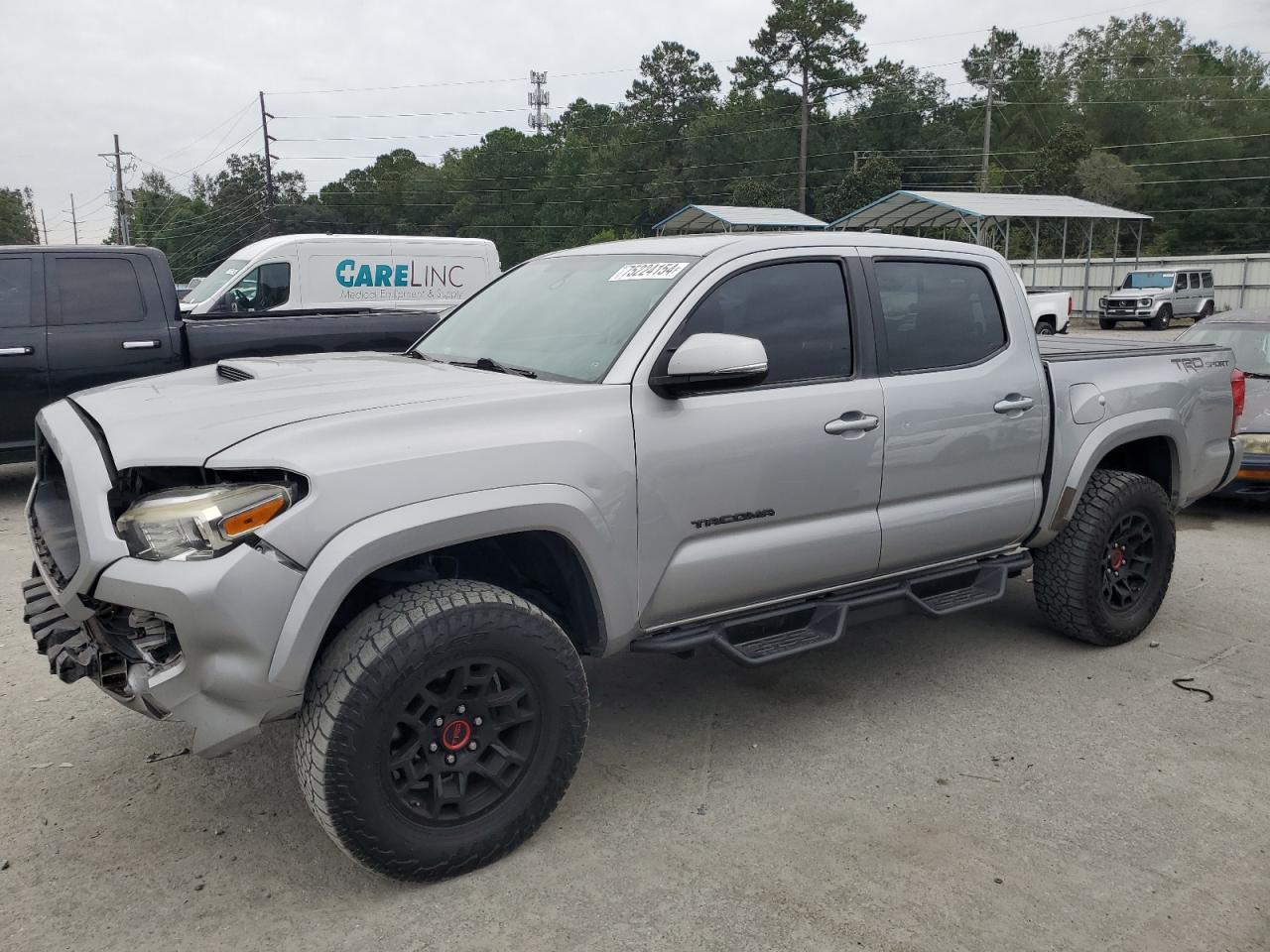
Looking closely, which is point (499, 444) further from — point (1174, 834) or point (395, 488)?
point (1174, 834)

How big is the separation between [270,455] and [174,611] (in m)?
0.45

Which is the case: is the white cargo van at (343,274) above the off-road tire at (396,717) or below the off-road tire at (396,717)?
above

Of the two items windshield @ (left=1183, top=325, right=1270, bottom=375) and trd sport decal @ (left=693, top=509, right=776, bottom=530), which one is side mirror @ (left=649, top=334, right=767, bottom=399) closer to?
trd sport decal @ (left=693, top=509, right=776, bottom=530)

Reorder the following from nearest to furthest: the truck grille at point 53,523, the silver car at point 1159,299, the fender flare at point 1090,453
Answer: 1. the truck grille at point 53,523
2. the fender flare at point 1090,453
3. the silver car at point 1159,299

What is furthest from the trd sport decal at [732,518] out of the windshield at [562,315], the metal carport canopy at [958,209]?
the metal carport canopy at [958,209]

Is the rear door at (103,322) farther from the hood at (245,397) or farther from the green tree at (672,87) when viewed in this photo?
the green tree at (672,87)

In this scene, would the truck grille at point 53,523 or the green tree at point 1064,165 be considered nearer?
the truck grille at point 53,523

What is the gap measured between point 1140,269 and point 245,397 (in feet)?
123

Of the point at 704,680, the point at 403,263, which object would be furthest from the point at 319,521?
the point at 403,263

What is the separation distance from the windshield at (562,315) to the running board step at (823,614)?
3.10 feet

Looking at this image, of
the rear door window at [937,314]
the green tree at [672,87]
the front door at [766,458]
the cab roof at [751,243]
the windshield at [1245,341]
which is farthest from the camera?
the green tree at [672,87]

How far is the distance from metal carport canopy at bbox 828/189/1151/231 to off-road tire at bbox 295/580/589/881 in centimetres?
2796

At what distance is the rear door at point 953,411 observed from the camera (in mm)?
3891

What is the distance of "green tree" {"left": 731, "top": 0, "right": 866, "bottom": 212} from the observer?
6231 centimetres
